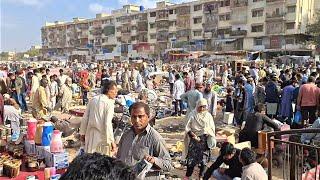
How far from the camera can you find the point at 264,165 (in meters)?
6.02

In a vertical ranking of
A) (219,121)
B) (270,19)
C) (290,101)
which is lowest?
(219,121)

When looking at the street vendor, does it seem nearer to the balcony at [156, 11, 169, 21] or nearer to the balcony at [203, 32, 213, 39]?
the balcony at [203, 32, 213, 39]

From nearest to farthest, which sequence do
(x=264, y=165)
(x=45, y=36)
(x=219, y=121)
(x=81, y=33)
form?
(x=264, y=165) < (x=219, y=121) < (x=81, y=33) < (x=45, y=36)

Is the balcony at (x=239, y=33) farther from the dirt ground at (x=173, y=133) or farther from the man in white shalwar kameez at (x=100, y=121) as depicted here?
the man in white shalwar kameez at (x=100, y=121)

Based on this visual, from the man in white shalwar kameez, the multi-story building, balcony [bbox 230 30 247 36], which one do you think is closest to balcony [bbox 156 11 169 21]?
the multi-story building

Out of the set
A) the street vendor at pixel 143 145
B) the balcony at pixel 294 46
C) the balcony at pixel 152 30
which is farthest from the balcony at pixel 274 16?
the street vendor at pixel 143 145

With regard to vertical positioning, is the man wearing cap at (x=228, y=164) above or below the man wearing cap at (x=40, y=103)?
below

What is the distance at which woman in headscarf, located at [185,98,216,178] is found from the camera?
21.1ft

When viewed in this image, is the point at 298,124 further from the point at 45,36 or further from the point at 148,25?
the point at 45,36

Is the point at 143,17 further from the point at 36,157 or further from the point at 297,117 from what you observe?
the point at 36,157

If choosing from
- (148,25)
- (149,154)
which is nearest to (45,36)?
(148,25)

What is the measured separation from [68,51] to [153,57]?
3923 cm

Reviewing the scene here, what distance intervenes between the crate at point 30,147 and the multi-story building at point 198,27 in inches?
1896

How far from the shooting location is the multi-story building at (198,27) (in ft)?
171
